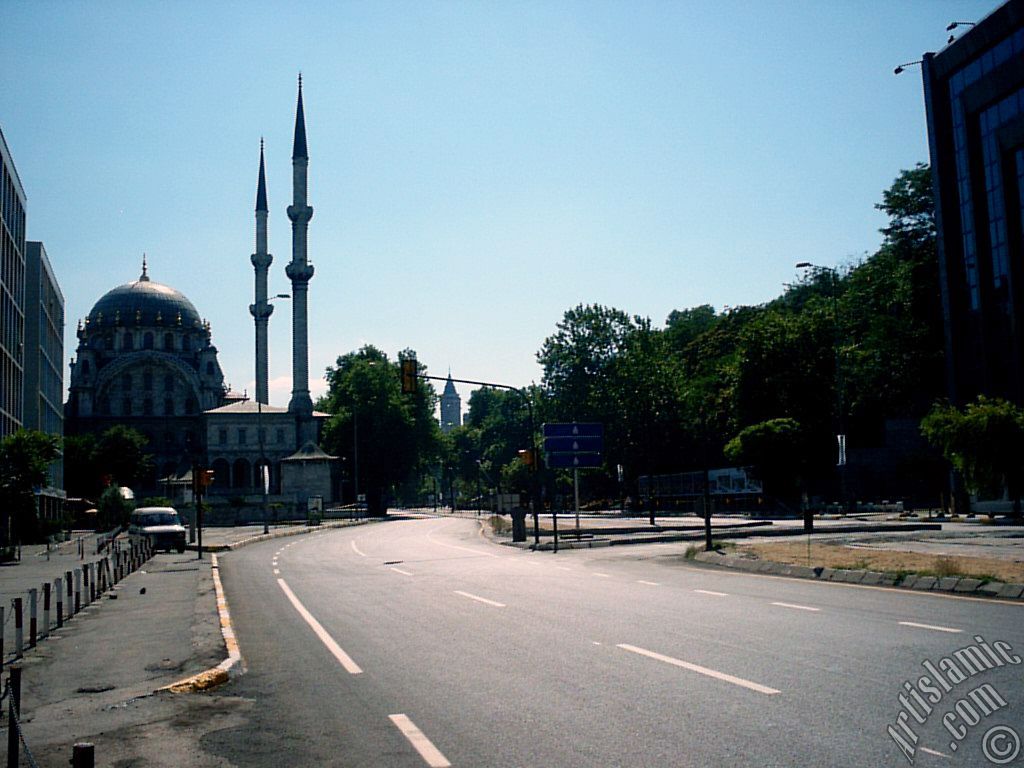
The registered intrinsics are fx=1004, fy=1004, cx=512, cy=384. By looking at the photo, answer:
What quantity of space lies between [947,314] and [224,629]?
2119 inches

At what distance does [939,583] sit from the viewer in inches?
653

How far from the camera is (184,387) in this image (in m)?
124

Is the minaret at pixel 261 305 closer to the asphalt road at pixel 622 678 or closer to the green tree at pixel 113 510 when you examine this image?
the green tree at pixel 113 510

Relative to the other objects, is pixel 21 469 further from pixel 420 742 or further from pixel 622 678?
pixel 420 742

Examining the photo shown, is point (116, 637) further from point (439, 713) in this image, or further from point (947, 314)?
point (947, 314)

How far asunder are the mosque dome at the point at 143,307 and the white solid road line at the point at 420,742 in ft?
410

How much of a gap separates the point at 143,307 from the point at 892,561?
11857cm

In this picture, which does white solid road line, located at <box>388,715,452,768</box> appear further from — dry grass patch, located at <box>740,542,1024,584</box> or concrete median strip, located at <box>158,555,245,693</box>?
dry grass patch, located at <box>740,542,1024,584</box>

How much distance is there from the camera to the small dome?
125 m

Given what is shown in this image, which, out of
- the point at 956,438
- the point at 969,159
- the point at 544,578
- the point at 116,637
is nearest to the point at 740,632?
the point at 116,637

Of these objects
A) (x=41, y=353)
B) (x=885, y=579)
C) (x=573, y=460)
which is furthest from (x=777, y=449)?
→ (x=41, y=353)

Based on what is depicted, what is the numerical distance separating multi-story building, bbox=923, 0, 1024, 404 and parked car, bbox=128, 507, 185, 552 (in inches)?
1680

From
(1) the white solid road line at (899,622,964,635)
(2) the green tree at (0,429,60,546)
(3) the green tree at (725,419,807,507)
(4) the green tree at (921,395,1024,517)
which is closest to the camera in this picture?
(1) the white solid road line at (899,622,964,635)

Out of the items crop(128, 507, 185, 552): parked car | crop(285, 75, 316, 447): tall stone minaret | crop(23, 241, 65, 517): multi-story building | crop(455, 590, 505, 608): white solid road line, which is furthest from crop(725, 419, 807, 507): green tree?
crop(285, 75, 316, 447): tall stone minaret
